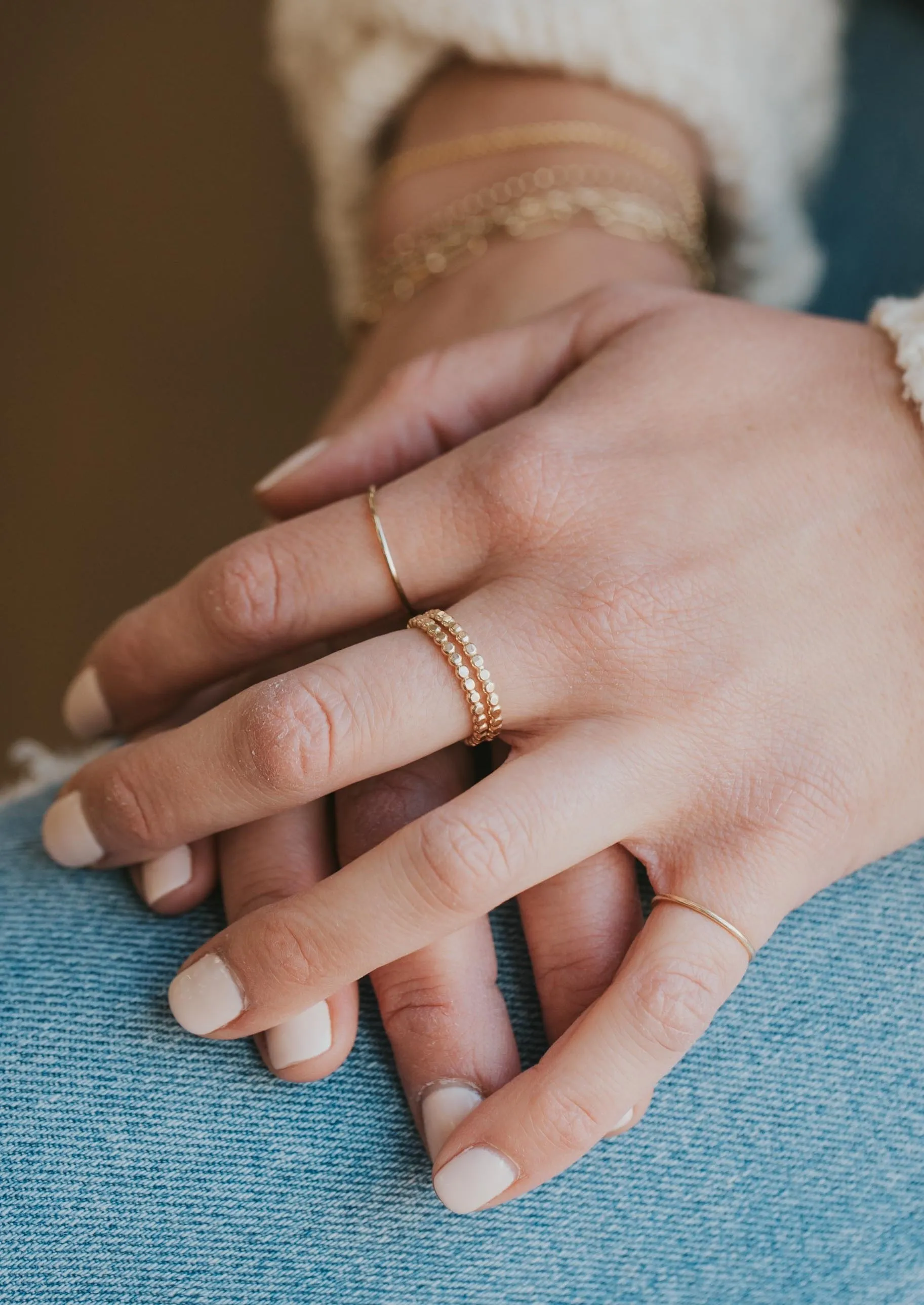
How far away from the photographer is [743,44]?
39.2 inches

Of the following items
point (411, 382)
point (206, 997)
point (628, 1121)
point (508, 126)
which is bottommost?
point (628, 1121)

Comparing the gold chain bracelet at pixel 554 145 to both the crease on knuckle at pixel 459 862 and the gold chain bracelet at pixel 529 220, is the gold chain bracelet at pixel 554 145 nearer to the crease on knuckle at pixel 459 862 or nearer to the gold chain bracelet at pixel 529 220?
the gold chain bracelet at pixel 529 220

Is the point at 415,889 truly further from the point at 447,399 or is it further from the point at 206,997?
the point at 447,399

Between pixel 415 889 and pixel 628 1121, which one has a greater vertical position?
pixel 415 889

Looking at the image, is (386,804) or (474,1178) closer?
(474,1178)

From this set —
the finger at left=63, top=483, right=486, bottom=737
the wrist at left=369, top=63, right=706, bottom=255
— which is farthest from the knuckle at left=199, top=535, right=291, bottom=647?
the wrist at left=369, top=63, right=706, bottom=255

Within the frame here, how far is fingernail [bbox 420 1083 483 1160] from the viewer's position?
0.55 metres

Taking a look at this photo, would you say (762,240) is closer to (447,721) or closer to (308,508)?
(308,508)

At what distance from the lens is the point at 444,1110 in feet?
1.83

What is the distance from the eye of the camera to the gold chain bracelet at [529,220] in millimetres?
933

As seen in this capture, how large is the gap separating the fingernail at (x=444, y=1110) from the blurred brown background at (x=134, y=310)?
4.10ft

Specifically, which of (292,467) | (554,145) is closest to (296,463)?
(292,467)

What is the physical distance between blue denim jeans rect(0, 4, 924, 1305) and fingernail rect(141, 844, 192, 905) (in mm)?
14

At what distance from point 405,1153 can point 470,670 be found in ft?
0.85
